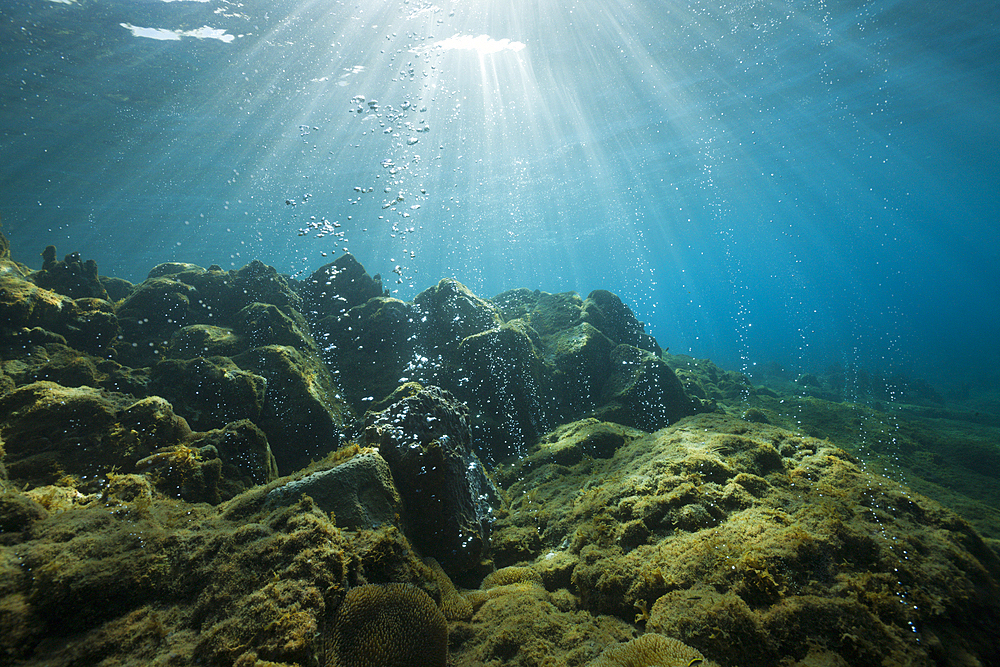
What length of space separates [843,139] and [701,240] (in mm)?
61237

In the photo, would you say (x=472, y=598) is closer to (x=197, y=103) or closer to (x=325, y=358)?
(x=325, y=358)

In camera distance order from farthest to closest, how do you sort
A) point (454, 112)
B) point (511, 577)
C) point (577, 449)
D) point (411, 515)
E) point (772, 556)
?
point (454, 112)
point (577, 449)
point (411, 515)
point (511, 577)
point (772, 556)

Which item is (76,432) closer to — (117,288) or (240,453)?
(240,453)

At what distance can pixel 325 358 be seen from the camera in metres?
9.81

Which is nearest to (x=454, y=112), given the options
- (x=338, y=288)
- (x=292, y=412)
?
(x=338, y=288)

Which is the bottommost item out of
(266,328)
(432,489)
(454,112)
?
(432,489)

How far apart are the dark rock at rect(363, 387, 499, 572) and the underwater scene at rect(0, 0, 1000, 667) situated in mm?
53

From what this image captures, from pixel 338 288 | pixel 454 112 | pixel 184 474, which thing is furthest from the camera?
pixel 454 112

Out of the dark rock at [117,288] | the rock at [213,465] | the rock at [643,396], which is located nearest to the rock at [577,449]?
the rock at [643,396]

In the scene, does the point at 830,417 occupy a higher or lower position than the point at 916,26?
lower

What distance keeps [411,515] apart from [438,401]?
1983 mm

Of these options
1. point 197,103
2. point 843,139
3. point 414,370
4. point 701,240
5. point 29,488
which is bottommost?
point 701,240

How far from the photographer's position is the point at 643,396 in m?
10.2

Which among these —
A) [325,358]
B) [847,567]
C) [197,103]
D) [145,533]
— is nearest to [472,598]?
[145,533]
